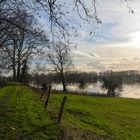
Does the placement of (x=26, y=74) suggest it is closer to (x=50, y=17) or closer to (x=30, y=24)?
(x=30, y=24)

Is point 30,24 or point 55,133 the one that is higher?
point 30,24

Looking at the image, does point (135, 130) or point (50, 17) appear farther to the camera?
point (135, 130)

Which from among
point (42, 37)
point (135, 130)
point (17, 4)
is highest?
point (17, 4)

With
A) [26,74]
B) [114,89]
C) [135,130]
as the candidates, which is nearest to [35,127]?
[135,130]

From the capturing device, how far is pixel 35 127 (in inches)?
770

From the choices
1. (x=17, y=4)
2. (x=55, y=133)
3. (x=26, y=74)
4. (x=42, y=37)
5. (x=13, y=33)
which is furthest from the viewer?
(x=26, y=74)

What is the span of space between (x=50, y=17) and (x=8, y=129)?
7.91 meters

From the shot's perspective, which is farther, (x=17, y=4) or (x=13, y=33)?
(x=13, y=33)

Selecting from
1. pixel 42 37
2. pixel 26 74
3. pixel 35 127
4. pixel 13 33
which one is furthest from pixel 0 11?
pixel 26 74

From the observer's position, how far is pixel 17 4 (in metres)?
15.8

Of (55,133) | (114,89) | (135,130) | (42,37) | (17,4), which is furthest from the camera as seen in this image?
(114,89)

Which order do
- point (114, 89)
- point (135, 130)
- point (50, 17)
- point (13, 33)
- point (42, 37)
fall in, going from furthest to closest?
point (114, 89)
point (135, 130)
point (13, 33)
point (42, 37)
point (50, 17)

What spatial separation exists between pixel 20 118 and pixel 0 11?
5.86 m

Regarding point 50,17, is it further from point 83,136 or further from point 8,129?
point 83,136
